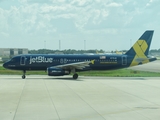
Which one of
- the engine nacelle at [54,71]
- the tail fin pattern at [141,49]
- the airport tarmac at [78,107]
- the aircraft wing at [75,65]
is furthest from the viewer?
the tail fin pattern at [141,49]

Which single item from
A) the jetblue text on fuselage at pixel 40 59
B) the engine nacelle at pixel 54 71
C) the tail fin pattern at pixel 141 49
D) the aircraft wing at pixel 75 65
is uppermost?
the tail fin pattern at pixel 141 49

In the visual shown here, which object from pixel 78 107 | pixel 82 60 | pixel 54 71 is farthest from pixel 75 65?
pixel 78 107

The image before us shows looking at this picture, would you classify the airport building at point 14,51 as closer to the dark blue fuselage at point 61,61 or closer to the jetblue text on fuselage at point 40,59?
the dark blue fuselage at point 61,61

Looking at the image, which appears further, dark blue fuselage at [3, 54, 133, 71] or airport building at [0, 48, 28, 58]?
airport building at [0, 48, 28, 58]

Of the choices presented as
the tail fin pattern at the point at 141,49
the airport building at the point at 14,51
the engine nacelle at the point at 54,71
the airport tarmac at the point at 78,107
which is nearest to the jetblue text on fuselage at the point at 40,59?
the engine nacelle at the point at 54,71

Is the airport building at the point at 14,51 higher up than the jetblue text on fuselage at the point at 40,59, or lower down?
higher up

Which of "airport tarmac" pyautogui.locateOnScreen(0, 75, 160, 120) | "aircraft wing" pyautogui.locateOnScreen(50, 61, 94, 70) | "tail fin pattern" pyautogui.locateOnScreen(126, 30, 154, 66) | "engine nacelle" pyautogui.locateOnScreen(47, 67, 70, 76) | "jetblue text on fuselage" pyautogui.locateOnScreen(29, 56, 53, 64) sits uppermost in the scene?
"tail fin pattern" pyautogui.locateOnScreen(126, 30, 154, 66)

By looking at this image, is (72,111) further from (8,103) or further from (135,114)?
(8,103)

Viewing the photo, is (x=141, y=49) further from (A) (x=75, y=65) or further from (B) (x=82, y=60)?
(A) (x=75, y=65)

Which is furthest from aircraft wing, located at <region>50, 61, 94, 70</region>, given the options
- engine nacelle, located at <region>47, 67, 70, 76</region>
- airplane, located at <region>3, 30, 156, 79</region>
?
engine nacelle, located at <region>47, 67, 70, 76</region>

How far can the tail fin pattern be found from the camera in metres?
41.3

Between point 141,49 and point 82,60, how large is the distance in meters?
→ 7.16

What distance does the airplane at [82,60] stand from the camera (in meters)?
40.3

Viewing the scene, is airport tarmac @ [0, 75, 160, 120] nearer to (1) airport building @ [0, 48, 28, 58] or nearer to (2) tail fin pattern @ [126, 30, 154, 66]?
(2) tail fin pattern @ [126, 30, 154, 66]
